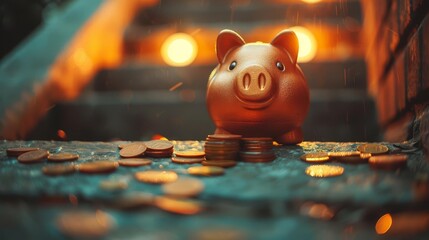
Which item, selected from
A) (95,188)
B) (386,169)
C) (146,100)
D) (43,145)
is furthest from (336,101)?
(95,188)

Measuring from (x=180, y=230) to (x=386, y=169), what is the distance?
0.52 metres

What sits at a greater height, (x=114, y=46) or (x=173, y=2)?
(x=173, y=2)

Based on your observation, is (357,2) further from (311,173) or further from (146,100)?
(311,173)

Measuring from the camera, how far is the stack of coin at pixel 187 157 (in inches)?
42.8

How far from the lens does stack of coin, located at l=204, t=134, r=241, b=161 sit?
1.09 meters

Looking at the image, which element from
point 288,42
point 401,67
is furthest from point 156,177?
point 401,67

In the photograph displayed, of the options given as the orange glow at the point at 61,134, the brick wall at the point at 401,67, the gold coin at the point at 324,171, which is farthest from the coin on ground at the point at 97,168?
the orange glow at the point at 61,134

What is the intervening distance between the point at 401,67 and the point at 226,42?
58 cm

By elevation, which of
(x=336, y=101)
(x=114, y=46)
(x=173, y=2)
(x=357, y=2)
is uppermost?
(x=173, y=2)

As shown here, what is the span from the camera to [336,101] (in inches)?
83.4

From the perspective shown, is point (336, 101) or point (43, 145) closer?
point (43, 145)

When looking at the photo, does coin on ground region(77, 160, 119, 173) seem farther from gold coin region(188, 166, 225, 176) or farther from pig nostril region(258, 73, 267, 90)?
pig nostril region(258, 73, 267, 90)

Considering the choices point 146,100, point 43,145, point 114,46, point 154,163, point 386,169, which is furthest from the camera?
point 114,46

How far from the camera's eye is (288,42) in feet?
4.33
